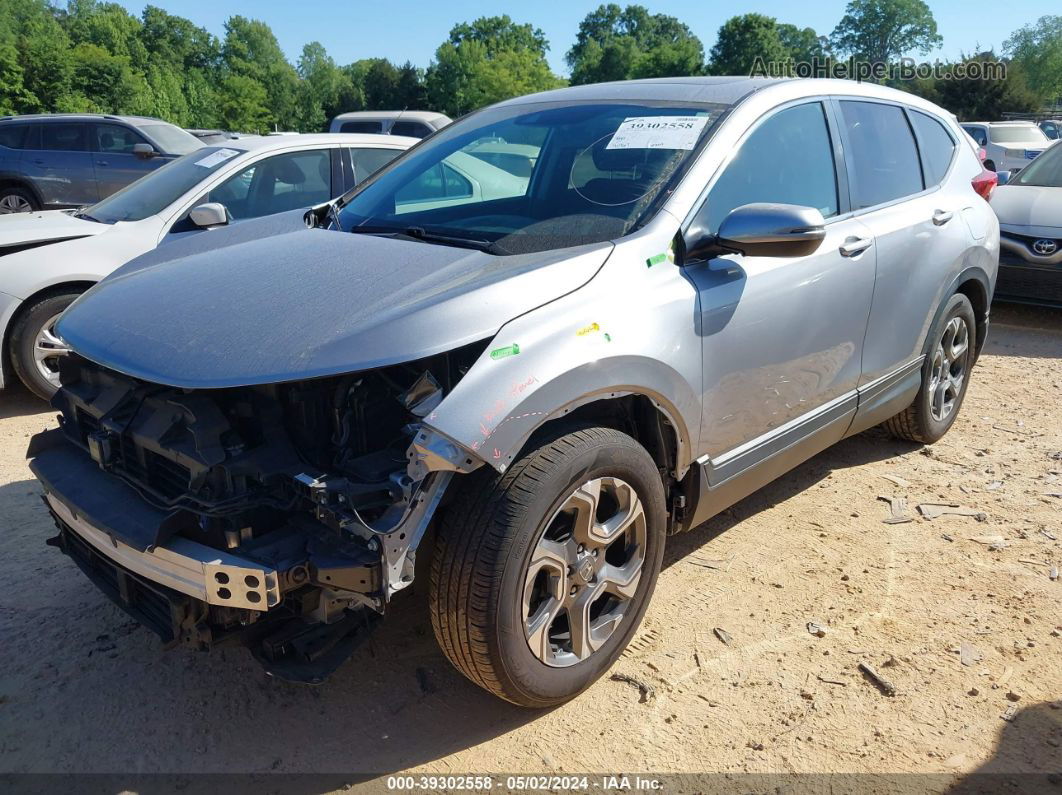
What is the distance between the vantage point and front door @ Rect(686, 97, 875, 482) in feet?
9.59

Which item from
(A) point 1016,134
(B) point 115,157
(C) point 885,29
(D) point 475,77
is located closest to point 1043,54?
(C) point 885,29

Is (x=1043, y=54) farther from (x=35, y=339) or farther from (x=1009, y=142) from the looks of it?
(x=35, y=339)

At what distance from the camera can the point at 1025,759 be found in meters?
2.50

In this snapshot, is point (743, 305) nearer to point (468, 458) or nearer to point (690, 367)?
point (690, 367)

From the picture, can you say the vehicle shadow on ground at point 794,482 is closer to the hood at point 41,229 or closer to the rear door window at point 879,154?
the rear door window at point 879,154

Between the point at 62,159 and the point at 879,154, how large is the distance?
12438 millimetres

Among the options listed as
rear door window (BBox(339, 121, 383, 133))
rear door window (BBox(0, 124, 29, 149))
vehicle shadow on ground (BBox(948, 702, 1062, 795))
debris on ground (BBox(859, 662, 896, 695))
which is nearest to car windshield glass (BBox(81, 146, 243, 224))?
debris on ground (BBox(859, 662, 896, 695))

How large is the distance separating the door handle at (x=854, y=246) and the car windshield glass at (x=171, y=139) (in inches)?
Result: 447

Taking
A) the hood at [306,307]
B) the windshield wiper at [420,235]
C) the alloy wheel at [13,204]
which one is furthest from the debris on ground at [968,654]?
the alloy wheel at [13,204]

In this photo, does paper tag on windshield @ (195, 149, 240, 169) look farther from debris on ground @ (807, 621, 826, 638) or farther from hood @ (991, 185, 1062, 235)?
hood @ (991, 185, 1062, 235)

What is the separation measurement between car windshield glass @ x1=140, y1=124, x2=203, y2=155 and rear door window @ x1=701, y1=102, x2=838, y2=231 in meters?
11.2

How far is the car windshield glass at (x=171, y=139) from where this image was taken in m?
12.6

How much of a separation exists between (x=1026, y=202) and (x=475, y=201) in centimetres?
669

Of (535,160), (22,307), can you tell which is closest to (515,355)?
(535,160)
